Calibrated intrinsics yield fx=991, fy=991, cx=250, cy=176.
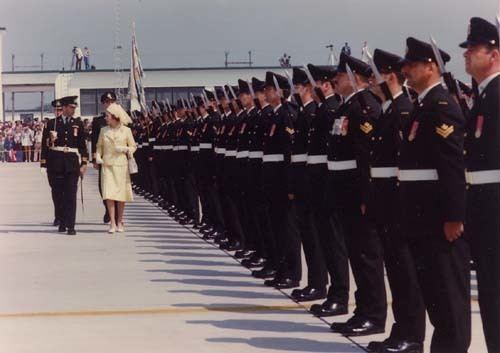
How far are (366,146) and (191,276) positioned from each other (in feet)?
12.6

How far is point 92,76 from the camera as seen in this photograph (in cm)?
5731

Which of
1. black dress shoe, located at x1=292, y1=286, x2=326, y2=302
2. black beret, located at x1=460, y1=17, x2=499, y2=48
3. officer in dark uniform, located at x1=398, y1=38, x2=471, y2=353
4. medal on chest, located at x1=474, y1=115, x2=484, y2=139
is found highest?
black beret, located at x1=460, y1=17, x2=499, y2=48

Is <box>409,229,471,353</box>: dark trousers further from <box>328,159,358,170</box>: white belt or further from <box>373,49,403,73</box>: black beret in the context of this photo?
<box>328,159,358,170</box>: white belt

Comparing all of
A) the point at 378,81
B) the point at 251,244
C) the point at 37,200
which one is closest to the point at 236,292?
the point at 251,244

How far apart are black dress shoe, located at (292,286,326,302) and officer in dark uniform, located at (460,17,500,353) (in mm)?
3368

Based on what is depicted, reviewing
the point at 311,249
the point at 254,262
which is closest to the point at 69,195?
the point at 254,262

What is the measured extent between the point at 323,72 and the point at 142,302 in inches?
106

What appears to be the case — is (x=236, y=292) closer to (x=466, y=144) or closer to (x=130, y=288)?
(x=130, y=288)

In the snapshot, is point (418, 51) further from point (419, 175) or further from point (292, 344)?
point (292, 344)

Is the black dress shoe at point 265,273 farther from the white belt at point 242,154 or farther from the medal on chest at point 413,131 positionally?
the medal on chest at point 413,131

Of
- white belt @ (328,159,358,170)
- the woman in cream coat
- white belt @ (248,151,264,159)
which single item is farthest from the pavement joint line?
the woman in cream coat

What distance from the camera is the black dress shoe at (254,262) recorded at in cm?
1129

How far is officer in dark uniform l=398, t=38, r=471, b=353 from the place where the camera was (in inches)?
240

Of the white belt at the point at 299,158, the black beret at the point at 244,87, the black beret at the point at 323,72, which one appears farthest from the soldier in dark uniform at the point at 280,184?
the black beret at the point at 244,87
